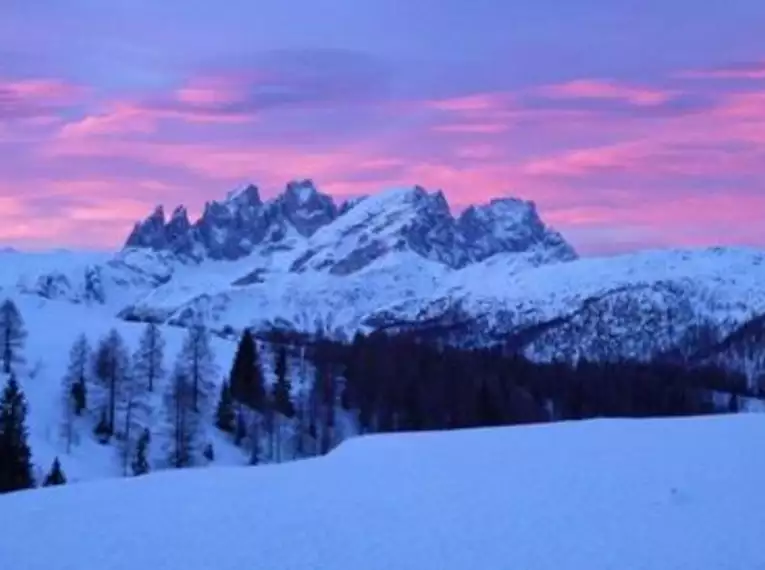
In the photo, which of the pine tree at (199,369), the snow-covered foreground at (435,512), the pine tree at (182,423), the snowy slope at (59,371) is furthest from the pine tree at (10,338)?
the snow-covered foreground at (435,512)

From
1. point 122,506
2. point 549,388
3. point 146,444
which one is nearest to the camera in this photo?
point 122,506

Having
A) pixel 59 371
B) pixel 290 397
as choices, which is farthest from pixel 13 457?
pixel 59 371

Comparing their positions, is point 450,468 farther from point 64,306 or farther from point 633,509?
point 64,306

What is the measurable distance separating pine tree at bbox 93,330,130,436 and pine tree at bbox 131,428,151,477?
553 centimetres

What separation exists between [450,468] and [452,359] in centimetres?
10392

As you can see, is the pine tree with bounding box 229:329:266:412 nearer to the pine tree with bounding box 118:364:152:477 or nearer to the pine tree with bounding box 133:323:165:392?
the pine tree with bounding box 133:323:165:392

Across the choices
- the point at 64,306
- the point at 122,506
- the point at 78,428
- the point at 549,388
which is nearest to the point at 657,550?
the point at 122,506

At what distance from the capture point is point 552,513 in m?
23.3

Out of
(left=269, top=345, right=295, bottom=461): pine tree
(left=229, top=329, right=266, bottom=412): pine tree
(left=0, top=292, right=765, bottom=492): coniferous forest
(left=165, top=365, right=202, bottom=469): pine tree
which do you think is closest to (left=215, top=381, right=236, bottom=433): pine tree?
(left=0, top=292, right=765, bottom=492): coniferous forest

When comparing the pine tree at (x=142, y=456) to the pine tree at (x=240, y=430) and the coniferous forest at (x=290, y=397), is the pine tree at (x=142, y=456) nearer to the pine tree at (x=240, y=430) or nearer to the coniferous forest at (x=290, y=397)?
the coniferous forest at (x=290, y=397)

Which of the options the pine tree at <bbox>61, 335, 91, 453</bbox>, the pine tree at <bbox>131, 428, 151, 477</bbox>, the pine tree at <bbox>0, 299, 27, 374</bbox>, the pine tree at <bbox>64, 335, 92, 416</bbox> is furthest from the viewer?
the pine tree at <bbox>0, 299, 27, 374</bbox>

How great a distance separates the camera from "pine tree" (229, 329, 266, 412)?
115 m

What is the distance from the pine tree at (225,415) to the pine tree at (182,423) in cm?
232

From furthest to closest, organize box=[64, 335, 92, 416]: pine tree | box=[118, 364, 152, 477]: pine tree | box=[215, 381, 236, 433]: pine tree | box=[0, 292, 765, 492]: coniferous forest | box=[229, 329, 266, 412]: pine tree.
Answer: box=[229, 329, 266, 412]: pine tree < box=[215, 381, 236, 433]: pine tree < box=[64, 335, 92, 416]: pine tree < box=[0, 292, 765, 492]: coniferous forest < box=[118, 364, 152, 477]: pine tree
